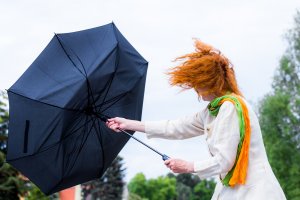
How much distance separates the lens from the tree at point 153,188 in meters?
115

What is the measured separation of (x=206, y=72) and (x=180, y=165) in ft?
2.15

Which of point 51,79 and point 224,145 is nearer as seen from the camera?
point 224,145

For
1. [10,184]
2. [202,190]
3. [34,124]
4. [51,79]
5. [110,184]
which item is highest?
[202,190]

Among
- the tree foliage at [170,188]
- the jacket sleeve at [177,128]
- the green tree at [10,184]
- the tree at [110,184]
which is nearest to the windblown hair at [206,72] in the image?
the jacket sleeve at [177,128]

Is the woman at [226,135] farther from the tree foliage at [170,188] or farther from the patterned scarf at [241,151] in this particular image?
the tree foliage at [170,188]

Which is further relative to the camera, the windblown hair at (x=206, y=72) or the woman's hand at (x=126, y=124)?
the woman's hand at (x=126, y=124)

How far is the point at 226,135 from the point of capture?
4.13 meters

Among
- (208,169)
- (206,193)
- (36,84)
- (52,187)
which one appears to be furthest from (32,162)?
(206,193)

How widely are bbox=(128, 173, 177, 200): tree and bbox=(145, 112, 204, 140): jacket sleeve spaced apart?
10798 cm

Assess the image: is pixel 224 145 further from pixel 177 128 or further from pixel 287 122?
pixel 287 122

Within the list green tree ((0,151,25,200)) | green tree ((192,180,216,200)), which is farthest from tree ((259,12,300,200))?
green tree ((192,180,216,200))

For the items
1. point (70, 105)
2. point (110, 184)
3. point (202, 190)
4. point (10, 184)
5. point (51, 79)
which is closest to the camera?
point (70, 105)

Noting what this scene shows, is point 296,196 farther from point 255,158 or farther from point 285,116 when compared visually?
point 255,158

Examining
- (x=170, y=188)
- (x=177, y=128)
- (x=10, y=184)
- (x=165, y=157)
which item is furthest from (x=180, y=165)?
(x=170, y=188)
